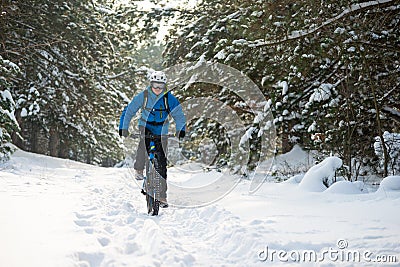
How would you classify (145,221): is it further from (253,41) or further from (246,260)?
(253,41)

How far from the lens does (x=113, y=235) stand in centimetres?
469

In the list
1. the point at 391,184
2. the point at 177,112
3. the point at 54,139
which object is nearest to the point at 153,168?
the point at 177,112

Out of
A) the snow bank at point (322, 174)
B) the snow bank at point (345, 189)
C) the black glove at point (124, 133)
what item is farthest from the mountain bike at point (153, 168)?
the snow bank at point (345, 189)

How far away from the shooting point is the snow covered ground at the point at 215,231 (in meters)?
3.53

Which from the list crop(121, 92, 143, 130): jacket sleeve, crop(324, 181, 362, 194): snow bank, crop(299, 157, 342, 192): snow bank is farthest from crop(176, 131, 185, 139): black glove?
crop(324, 181, 362, 194): snow bank

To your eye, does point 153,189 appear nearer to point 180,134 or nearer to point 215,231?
point 180,134

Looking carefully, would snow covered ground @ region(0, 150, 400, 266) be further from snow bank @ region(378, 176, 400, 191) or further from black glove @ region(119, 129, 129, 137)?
black glove @ region(119, 129, 129, 137)

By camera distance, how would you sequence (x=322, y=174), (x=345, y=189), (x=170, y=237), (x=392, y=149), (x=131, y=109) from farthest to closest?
(x=392, y=149) → (x=322, y=174) → (x=131, y=109) → (x=345, y=189) → (x=170, y=237)

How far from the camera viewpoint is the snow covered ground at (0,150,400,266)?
139 inches

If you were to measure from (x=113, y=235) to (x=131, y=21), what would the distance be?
1115cm

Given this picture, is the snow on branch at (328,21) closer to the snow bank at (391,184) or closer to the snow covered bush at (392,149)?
the snow covered bush at (392,149)

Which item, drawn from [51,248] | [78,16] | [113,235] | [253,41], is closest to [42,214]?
[113,235]

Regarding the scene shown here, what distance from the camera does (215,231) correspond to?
16.2ft

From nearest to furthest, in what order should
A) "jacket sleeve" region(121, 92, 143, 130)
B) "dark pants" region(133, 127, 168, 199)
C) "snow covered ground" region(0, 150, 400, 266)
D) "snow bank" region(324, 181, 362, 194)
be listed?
"snow covered ground" region(0, 150, 400, 266)
"snow bank" region(324, 181, 362, 194)
"dark pants" region(133, 127, 168, 199)
"jacket sleeve" region(121, 92, 143, 130)
